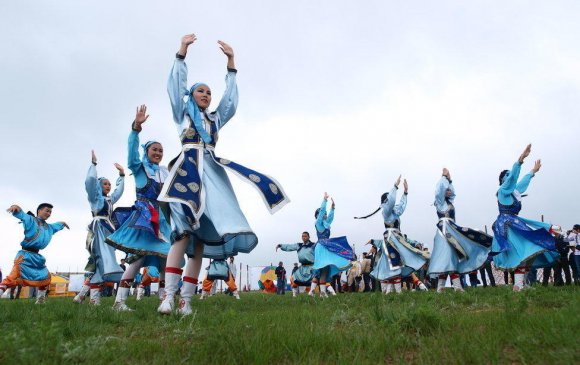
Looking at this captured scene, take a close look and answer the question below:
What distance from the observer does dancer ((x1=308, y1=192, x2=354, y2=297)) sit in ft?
40.4

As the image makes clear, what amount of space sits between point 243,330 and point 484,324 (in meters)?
1.69

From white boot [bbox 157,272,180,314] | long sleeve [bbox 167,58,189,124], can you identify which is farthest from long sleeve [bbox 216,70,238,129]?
white boot [bbox 157,272,180,314]

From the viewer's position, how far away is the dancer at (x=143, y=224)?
20.9ft

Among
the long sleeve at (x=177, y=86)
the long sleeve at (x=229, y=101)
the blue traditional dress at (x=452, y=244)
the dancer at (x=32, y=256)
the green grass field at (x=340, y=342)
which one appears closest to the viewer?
the green grass field at (x=340, y=342)

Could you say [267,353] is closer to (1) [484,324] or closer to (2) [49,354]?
(2) [49,354]

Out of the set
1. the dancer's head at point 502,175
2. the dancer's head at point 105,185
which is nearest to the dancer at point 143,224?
the dancer's head at point 105,185

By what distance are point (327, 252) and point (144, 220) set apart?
698cm

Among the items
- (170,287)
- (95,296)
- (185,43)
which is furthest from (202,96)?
(95,296)

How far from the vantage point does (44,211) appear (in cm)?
1009

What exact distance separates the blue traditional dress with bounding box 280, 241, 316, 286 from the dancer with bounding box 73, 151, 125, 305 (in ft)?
21.1

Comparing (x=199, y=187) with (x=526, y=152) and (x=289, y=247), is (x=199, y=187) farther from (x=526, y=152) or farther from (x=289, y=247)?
(x=289, y=247)

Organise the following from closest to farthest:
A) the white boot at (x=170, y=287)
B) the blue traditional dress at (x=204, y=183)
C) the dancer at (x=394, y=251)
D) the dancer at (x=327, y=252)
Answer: the blue traditional dress at (x=204, y=183), the white boot at (x=170, y=287), the dancer at (x=394, y=251), the dancer at (x=327, y=252)

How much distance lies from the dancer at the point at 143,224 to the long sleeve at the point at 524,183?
6940 millimetres

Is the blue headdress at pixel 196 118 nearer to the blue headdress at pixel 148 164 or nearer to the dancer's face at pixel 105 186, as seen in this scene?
the blue headdress at pixel 148 164
